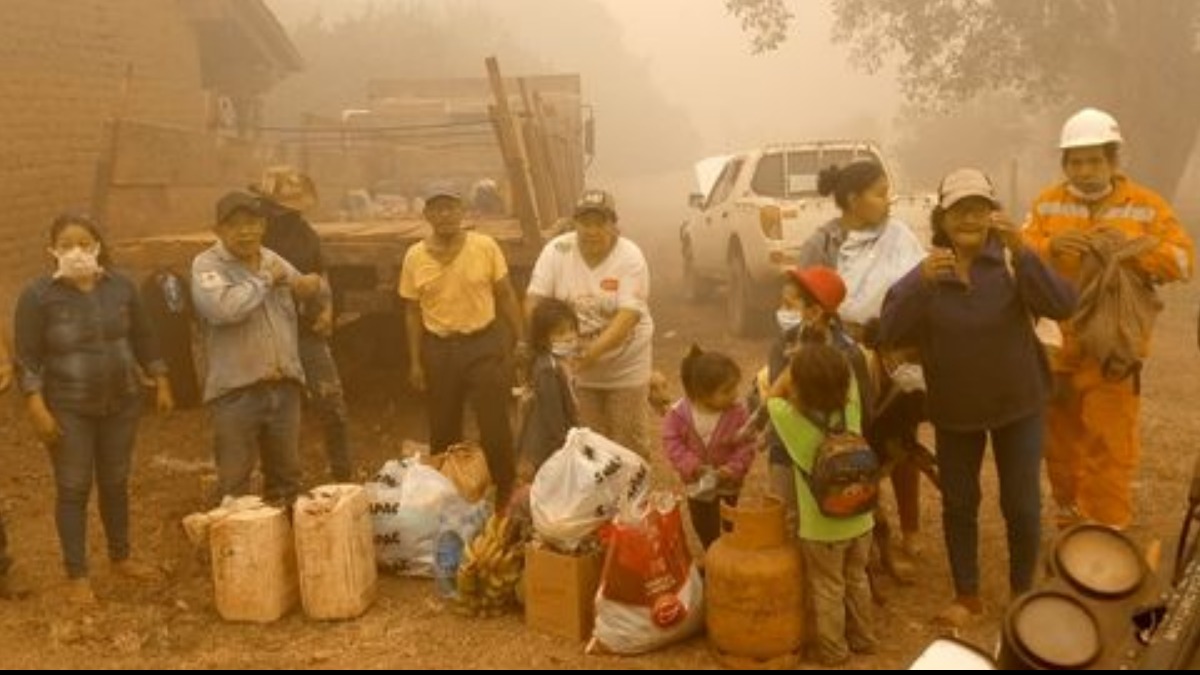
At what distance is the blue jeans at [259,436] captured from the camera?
5.30 m

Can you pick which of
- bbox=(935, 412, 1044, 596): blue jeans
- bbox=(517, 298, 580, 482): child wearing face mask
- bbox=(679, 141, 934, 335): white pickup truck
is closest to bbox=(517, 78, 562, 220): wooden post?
bbox=(679, 141, 934, 335): white pickup truck

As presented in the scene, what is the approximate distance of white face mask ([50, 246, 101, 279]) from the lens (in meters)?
4.90

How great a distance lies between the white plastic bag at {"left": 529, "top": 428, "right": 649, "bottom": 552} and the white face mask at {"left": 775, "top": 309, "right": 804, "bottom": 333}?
0.85 metres

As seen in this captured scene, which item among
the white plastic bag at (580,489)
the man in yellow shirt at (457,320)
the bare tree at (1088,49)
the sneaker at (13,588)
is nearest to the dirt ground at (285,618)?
the sneaker at (13,588)

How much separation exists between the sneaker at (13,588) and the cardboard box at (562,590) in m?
2.49

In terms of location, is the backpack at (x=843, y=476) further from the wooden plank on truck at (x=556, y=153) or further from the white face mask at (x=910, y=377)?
the wooden plank on truck at (x=556, y=153)

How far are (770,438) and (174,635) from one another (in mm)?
2682

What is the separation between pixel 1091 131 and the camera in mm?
4836

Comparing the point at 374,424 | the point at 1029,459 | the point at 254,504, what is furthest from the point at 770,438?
the point at 374,424

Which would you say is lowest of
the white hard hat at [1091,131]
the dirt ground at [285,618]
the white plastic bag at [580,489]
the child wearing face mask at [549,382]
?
the dirt ground at [285,618]

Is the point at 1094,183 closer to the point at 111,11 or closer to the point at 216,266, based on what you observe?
the point at 216,266

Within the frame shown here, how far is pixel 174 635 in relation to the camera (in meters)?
4.79

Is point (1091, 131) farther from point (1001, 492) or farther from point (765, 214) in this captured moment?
point (765, 214)

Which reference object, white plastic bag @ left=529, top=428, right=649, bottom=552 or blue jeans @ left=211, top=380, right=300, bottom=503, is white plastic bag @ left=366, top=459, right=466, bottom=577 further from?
white plastic bag @ left=529, top=428, right=649, bottom=552
